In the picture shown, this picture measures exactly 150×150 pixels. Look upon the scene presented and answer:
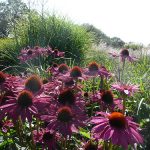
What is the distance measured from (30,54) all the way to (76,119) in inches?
169

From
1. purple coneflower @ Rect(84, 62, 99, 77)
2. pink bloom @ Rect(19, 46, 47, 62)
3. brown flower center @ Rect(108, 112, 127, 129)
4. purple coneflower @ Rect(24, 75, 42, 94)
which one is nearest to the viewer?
brown flower center @ Rect(108, 112, 127, 129)

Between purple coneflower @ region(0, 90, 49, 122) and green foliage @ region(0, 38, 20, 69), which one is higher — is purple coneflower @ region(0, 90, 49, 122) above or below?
above

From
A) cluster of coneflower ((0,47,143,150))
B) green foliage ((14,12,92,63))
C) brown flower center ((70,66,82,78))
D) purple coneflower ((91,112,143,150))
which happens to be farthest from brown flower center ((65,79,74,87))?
green foliage ((14,12,92,63))

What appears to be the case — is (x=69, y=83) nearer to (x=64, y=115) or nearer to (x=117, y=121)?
(x=64, y=115)

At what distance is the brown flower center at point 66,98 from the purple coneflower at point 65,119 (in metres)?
0.09

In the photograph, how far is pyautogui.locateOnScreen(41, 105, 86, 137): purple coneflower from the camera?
6.59 ft

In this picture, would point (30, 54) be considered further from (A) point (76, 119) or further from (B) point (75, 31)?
(B) point (75, 31)

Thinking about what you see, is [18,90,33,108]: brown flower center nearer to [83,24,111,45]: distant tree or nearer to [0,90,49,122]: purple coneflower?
[0,90,49,122]: purple coneflower

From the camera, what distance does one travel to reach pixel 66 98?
7.16ft

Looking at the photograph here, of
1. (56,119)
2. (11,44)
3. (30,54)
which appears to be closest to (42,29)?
(11,44)

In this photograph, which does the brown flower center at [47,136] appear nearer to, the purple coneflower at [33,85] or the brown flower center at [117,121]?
the purple coneflower at [33,85]

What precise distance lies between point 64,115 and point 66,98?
15 centimetres

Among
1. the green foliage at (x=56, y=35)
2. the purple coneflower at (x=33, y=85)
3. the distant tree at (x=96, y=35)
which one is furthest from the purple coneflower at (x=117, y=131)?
the distant tree at (x=96, y=35)

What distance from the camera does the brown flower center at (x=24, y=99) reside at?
209cm
